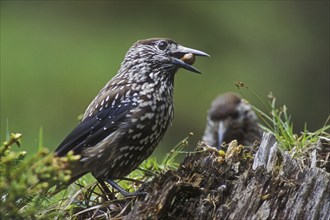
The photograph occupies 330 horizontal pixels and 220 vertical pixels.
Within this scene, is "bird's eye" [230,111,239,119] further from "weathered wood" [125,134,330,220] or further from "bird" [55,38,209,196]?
"weathered wood" [125,134,330,220]

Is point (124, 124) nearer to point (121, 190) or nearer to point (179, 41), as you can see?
point (121, 190)

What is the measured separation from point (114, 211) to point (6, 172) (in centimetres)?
105

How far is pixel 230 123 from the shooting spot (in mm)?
9258

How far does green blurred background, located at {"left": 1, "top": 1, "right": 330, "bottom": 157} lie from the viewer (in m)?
11.9

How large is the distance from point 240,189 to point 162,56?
1450 millimetres

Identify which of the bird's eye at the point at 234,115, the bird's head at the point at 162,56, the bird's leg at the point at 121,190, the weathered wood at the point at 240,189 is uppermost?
the bird's head at the point at 162,56

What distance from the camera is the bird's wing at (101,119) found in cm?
570

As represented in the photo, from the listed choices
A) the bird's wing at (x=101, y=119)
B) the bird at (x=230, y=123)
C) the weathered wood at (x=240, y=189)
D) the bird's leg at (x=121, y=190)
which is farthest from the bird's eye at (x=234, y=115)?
the weathered wood at (x=240, y=189)

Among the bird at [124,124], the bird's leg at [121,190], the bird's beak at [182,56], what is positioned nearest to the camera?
the bird's leg at [121,190]

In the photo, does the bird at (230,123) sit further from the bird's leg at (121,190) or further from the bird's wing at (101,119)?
the bird's leg at (121,190)

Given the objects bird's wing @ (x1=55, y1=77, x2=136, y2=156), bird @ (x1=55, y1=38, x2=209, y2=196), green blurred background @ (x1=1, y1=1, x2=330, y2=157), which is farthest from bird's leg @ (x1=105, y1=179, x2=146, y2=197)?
green blurred background @ (x1=1, y1=1, x2=330, y2=157)

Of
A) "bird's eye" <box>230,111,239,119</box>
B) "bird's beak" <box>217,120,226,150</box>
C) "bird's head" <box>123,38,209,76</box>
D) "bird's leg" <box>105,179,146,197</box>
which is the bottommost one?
"bird's beak" <box>217,120,226,150</box>

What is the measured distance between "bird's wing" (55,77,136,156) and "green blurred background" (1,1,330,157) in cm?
481

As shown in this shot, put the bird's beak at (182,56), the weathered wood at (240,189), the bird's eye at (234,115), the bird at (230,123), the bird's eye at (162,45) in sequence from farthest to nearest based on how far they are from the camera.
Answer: the bird's eye at (234,115), the bird at (230,123), the bird's eye at (162,45), the bird's beak at (182,56), the weathered wood at (240,189)
